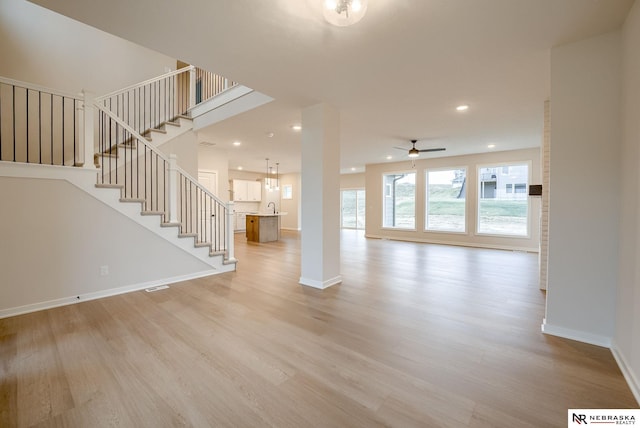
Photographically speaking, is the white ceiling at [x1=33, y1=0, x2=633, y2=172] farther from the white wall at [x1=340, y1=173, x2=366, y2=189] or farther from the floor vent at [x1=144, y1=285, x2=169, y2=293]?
the white wall at [x1=340, y1=173, x2=366, y2=189]

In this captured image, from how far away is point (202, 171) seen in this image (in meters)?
6.98

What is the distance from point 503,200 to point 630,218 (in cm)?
643

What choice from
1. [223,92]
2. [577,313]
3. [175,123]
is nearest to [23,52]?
[175,123]

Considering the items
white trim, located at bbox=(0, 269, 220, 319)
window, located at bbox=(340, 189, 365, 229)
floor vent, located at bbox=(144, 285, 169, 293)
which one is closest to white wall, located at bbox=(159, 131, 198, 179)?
white trim, located at bbox=(0, 269, 220, 319)

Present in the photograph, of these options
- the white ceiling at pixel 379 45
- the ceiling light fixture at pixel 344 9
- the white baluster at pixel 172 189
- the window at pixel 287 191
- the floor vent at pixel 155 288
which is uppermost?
the white ceiling at pixel 379 45

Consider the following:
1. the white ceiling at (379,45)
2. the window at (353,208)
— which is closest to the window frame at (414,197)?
the window at (353,208)

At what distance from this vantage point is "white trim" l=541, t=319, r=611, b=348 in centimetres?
229

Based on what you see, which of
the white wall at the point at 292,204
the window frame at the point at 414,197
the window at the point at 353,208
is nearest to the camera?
the window frame at the point at 414,197

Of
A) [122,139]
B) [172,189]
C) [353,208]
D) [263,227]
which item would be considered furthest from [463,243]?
[122,139]

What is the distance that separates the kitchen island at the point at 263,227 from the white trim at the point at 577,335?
7542mm

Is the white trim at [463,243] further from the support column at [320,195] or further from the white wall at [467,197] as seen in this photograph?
the support column at [320,195]

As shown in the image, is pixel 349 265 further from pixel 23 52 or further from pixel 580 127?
pixel 23 52

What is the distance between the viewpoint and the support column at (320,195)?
3.89m

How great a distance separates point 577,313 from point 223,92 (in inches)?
224
